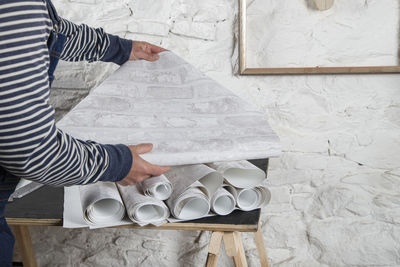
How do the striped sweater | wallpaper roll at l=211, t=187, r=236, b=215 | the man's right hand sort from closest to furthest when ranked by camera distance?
the striped sweater
the man's right hand
wallpaper roll at l=211, t=187, r=236, b=215

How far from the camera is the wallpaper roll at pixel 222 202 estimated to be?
104 cm

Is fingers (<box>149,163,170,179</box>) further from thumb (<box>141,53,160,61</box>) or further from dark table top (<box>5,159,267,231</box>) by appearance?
thumb (<box>141,53,160,61</box>)

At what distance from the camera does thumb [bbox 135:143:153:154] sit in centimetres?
99

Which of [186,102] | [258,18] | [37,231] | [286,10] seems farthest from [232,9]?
[37,231]

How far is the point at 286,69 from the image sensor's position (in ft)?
5.46

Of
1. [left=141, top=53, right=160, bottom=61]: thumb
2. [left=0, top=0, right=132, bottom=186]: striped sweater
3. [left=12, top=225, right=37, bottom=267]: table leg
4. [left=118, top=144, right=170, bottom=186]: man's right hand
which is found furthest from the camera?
[left=12, top=225, right=37, bottom=267]: table leg

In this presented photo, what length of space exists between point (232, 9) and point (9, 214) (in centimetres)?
121

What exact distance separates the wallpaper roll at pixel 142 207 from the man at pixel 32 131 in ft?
0.31

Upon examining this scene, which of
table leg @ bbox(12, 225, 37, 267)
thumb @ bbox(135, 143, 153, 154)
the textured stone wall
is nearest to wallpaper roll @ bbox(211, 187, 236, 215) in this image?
thumb @ bbox(135, 143, 153, 154)

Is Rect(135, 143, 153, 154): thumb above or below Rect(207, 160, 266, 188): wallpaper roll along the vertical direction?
above

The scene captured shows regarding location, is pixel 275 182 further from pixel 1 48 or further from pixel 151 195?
pixel 1 48

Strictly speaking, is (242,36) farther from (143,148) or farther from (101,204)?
(101,204)

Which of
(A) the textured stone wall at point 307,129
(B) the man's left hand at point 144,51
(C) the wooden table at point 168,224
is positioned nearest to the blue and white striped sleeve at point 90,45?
(B) the man's left hand at point 144,51

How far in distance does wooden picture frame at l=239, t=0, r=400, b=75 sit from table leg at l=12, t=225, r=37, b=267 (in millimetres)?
1132
